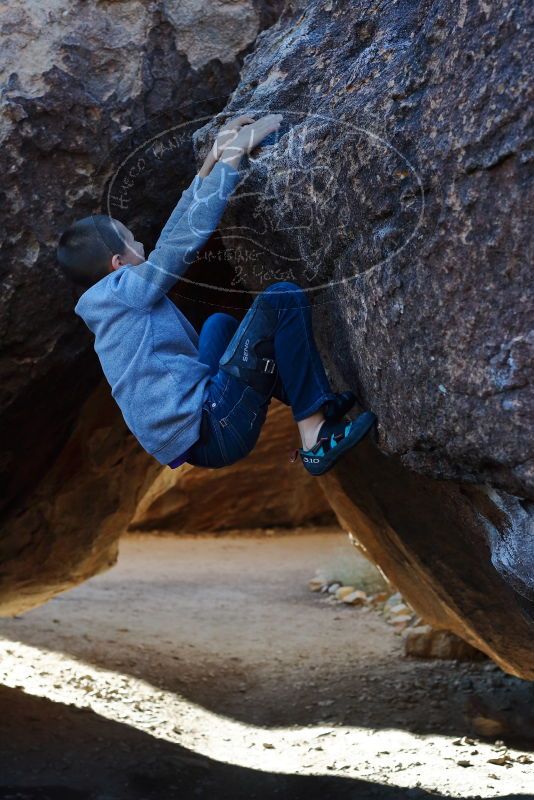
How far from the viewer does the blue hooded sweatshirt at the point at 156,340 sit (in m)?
2.45

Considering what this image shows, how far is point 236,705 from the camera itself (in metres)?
4.85

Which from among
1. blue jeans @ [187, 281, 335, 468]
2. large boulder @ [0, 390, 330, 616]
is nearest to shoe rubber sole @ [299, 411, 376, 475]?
blue jeans @ [187, 281, 335, 468]

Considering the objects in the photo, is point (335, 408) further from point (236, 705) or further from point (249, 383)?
point (236, 705)

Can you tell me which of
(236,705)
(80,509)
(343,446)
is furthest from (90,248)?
(236,705)

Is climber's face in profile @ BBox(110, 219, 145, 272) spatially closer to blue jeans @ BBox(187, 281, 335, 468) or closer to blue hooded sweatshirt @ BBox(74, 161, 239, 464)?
blue hooded sweatshirt @ BBox(74, 161, 239, 464)

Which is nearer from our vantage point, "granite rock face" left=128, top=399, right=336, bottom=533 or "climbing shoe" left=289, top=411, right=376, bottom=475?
"climbing shoe" left=289, top=411, right=376, bottom=475

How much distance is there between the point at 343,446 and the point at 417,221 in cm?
59

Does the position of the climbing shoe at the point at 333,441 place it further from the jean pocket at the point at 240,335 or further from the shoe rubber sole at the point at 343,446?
the jean pocket at the point at 240,335

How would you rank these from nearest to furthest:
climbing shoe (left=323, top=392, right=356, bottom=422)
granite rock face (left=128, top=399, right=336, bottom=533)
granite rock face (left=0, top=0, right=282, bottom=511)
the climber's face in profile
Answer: climbing shoe (left=323, top=392, right=356, bottom=422)
the climber's face in profile
granite rock face (left=0, top=0, right=282, bottom=511)
granite rock face (left=128, top=399, right=336, bottom=533)

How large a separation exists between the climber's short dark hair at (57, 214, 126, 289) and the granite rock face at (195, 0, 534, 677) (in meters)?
0.39

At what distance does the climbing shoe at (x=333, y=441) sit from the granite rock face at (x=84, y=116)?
1338 mm

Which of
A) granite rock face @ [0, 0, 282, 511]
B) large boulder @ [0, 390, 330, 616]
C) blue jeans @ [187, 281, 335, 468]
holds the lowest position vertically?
large boulder @ [0, 390, 330, 616]

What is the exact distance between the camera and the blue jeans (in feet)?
8.05

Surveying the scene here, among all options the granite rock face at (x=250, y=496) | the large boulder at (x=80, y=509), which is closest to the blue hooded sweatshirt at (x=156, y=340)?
the large boulder at (x=80, y=509)
